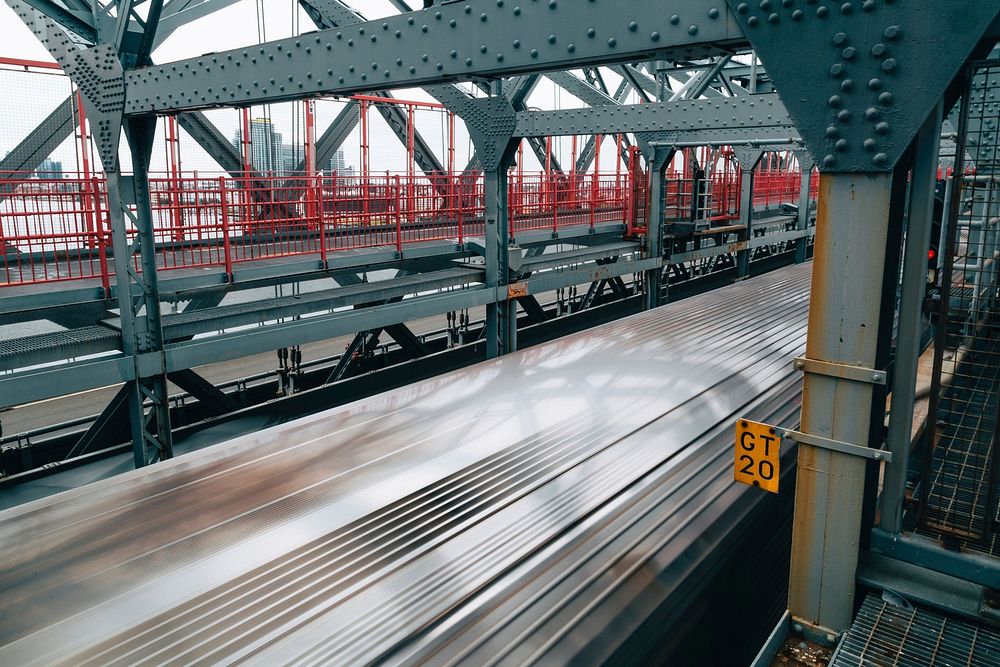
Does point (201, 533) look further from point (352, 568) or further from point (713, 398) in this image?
point (713, 398)

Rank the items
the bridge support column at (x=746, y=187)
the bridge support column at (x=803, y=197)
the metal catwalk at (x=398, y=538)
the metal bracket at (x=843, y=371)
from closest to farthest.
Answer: the metal catwalk at (x=398, y=538)
the metal bracket at (x=843, y=371)
the bridge support column at (x=746, y=187)
the bridge support column at (x=803, y=197)

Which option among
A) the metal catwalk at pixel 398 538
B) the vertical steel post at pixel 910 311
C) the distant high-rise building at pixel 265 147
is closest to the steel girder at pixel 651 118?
the metal catwalk at pixel 398 538

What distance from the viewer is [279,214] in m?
8.88

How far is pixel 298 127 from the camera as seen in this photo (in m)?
11.9

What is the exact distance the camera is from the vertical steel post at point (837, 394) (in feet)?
7.13

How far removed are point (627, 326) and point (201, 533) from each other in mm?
4731

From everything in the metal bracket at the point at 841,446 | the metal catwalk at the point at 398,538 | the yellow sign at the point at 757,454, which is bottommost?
the metal catwalk at the point at 398,538

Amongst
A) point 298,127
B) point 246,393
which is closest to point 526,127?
point 246,393

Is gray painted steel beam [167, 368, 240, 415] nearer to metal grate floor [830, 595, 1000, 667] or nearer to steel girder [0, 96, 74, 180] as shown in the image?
steel girder [0, 96, 74, 180]

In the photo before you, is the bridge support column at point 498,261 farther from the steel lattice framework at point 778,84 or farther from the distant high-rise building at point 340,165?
the distant high-rise building at point 340,165

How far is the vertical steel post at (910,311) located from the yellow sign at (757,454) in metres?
0.36

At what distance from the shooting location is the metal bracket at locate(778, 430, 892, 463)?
7.49 feet

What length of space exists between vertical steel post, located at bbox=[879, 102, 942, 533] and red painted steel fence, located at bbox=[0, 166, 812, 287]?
572 centimetres

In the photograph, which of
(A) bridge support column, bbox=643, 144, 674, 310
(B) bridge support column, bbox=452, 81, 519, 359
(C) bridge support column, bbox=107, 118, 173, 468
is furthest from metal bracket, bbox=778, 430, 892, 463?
(A) bridge support column, bbox=643, 144, 674, 310
